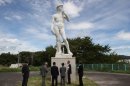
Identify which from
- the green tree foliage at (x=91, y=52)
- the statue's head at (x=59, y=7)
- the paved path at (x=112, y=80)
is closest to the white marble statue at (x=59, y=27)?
the statue's head at (x=59, y=7)

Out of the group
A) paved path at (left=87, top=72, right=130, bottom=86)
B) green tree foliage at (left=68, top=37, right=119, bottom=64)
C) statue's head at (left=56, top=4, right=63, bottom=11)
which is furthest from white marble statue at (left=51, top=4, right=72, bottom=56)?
green tree foliage at (left=68, top=37, right=119, bottom=64)

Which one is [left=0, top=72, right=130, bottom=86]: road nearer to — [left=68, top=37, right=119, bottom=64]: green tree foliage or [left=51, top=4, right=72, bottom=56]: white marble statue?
[left=51, top=4, right=72, bottom=56]: white marble statue

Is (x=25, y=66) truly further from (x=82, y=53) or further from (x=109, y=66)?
(x=82, y=53)

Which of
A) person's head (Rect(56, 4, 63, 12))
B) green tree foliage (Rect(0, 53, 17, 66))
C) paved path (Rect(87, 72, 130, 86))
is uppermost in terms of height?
person's head (Rect(56, 4, 63, 12))

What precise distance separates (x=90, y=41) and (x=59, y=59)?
55.6 meters

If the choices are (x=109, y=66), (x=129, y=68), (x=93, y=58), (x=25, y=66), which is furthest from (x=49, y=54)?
(x=25, y=66)

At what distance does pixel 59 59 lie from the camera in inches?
974

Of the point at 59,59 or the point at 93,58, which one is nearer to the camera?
the point at 59,59

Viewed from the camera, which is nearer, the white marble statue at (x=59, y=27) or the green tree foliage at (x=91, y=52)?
the white marble statue at (x=59, y=27)

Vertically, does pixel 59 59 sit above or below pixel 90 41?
below

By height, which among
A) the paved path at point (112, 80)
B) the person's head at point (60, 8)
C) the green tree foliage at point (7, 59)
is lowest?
the paved path at point (112, 80)

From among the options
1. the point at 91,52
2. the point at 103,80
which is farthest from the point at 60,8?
the point at 91,52

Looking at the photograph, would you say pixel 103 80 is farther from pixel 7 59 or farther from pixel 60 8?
pixel 7 59

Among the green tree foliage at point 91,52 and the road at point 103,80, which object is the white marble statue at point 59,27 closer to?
the road at point 103,80
